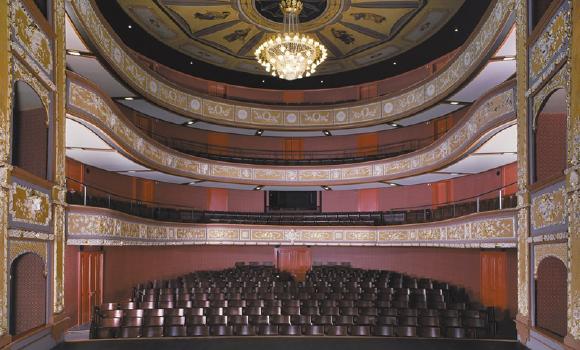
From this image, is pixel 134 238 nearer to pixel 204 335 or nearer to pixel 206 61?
pixel 204 335

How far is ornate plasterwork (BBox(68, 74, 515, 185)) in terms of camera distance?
352 inches

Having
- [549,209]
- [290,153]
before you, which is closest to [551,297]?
[549,209]

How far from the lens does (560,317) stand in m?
6.86

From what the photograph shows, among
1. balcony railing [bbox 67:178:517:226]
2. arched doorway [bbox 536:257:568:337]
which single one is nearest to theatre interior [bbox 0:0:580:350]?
arched doorway [bbox 536:257:568:337]

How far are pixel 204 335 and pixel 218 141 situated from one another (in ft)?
45.5

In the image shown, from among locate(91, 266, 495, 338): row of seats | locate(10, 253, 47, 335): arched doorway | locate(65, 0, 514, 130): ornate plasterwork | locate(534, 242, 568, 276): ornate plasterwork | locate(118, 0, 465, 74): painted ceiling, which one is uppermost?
locate(118, 0, 465, 74): painted ceiling

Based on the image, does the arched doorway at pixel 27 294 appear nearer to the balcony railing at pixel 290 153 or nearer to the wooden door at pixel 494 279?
the wooden door at pixel 494 279

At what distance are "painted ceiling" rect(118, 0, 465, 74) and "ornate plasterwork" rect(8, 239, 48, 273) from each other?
→ 9652 millimetres

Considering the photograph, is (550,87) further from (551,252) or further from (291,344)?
(291,344)

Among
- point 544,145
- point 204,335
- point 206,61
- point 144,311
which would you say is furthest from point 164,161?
point 544,145

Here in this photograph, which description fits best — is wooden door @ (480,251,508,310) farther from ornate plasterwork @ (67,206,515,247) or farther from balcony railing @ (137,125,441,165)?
balcony railing @ (137,125,441,165)

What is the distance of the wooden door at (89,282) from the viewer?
1237 cm

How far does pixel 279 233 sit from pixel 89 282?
26.6ft

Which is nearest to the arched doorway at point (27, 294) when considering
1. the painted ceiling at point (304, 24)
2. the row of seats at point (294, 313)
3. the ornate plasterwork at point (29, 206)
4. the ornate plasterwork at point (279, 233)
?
the ornate plasterwork at point (29, 206)
